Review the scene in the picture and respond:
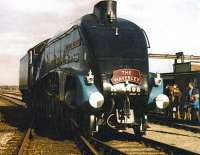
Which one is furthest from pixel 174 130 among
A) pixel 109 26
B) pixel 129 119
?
pixel 109 26

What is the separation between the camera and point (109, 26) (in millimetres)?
11734

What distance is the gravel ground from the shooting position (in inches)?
424

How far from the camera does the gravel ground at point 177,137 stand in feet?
35.3

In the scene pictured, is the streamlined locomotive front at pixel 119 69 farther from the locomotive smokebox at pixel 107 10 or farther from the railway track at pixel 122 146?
the railway track at pixel 122 146

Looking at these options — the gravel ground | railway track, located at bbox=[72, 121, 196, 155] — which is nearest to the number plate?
railway track, located at bbox=[72, 121, 196, 155]

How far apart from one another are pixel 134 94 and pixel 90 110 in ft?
4.27

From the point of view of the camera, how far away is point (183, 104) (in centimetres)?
1803

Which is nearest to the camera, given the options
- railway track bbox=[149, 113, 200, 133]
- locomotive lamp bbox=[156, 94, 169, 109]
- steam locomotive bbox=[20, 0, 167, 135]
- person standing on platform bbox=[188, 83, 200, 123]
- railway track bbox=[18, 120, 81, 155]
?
railway track bbox=[18, 120, 81, 155]

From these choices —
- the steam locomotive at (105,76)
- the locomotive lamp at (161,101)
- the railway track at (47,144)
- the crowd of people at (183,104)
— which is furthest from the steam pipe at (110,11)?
the crowd of people at (183,104)

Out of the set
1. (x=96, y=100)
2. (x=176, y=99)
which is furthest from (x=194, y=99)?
(x=96, y=100)

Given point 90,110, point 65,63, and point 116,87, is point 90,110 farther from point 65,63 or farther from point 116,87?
point 65,63

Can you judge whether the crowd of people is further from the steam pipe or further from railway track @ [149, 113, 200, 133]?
the steam pipe

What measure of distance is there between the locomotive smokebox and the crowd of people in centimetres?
A: 485

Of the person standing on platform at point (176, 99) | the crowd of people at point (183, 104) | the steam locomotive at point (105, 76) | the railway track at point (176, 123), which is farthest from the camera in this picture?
the person standing on platform at point (176, 99)
